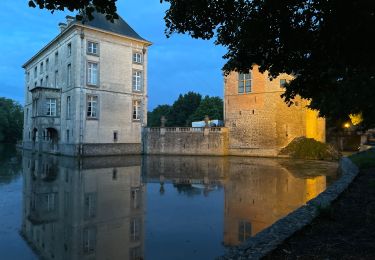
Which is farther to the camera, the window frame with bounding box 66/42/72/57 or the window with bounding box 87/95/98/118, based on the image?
the window frame with bounding box 66/42/72/57

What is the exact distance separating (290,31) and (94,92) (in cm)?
2729

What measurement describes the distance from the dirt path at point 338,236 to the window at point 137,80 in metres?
27.7

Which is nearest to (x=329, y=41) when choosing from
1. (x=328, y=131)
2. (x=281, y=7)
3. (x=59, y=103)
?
(x=281, y=7)

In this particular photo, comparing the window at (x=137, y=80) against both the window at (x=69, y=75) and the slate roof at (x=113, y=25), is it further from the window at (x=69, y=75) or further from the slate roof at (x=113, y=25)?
the window at (x=69, y=75)

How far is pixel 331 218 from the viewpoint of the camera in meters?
6.73

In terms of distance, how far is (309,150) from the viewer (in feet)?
97.0

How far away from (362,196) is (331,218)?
2.97 m

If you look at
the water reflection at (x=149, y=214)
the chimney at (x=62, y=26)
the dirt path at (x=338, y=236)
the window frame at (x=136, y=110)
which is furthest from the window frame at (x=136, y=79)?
the dirt path at (x=338, y=236)

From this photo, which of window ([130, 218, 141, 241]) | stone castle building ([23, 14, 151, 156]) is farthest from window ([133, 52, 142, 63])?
window ([130, 218, 141, 241])

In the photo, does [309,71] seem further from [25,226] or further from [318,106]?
[318,106]

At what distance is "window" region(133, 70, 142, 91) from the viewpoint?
3391cm

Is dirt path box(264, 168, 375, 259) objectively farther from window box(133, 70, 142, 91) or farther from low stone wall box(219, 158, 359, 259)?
window box(133, 70, 142, 91)

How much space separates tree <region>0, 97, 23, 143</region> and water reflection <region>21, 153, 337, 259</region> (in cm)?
6300

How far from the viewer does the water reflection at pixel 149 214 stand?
603cm
